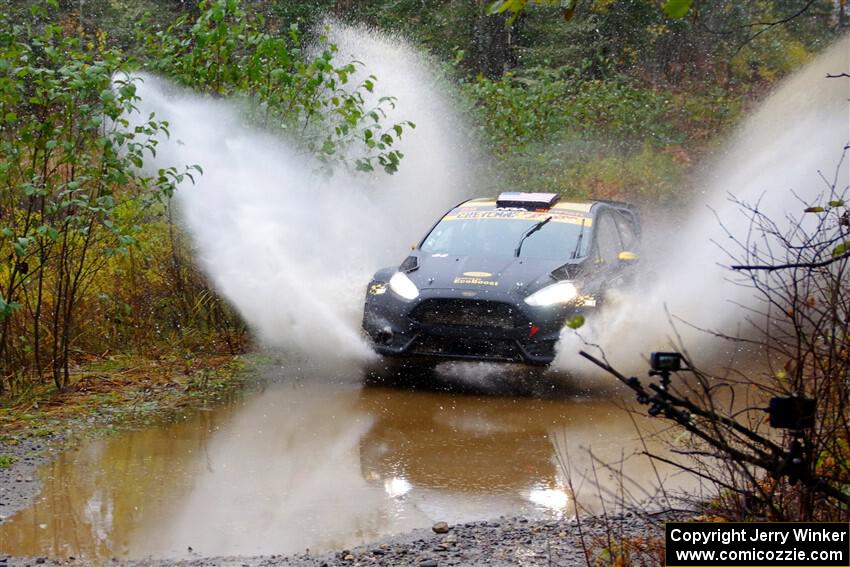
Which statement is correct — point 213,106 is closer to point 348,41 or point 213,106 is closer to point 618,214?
point 618,214

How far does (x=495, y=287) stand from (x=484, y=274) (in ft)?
0.89

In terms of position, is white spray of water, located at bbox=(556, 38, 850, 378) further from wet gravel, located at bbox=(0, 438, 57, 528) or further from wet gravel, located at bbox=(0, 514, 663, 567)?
wet gravel, located at bbox=(0, 438, 57, 528)

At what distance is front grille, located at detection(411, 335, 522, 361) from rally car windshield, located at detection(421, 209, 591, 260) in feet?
4.29

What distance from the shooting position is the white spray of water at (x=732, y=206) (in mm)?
10164

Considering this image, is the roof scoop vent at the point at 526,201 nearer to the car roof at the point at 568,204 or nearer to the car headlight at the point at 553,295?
the car roof at the point at 568,204

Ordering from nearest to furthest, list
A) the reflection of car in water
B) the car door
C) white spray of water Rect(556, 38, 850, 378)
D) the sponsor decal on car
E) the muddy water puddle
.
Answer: the muddy water puddle < the reflection of car in water < white spray of water Rect(556, 38, 850, 378) < the car door < the sponsor decal on car

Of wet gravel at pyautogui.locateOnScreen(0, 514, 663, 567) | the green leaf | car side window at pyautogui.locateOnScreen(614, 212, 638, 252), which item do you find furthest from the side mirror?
the green leaf

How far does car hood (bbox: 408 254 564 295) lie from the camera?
32.4ft

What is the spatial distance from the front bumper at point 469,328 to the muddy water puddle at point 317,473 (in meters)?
0.41

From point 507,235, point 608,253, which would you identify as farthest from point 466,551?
point 608,253

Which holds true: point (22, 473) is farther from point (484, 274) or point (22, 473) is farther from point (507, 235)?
point (507, 235)

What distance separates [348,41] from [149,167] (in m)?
7.38

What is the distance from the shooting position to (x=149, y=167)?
45.1 feet

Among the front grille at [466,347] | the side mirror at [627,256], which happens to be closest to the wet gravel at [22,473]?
the front grille at [466,347]
